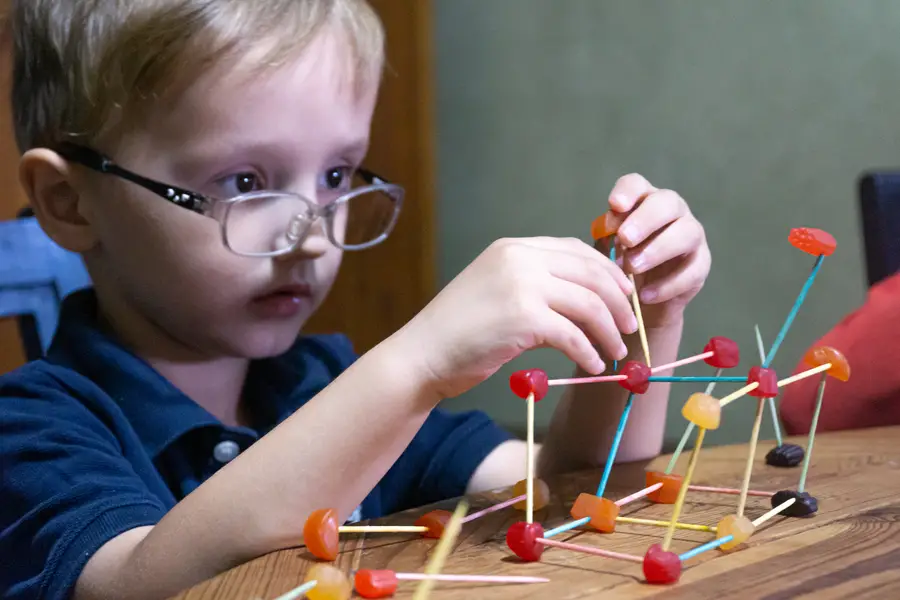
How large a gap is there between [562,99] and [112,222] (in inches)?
61.5

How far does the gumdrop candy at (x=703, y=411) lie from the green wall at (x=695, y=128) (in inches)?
38.8

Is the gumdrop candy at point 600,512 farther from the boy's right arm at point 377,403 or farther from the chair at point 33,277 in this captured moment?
the chair at point 33,277

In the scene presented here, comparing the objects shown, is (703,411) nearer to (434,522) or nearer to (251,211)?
(434,522)

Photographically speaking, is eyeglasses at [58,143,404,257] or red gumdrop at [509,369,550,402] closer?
red gumdrop at [509,369,550,402]

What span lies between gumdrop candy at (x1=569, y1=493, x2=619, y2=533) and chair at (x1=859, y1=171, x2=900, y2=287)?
2.62ft

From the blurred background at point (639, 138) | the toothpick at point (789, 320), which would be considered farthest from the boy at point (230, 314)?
the blurred background at point (639, 138)

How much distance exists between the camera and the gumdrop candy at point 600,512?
22.7 inches

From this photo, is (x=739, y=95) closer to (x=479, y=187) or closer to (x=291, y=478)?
(x=479, y=187)

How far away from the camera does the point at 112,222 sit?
90 centimetres

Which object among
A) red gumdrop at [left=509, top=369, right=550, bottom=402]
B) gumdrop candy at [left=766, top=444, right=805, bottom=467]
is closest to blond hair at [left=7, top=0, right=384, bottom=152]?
red gumdrop at [left=509, top=369, right=550, bottom=402]

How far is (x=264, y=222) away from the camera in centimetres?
87

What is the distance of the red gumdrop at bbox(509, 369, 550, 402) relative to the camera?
0.55 meters

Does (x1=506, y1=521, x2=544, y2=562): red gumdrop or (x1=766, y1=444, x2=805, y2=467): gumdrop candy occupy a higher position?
(x1=506, y1=521, x2=544, y2=562): red gumdrop

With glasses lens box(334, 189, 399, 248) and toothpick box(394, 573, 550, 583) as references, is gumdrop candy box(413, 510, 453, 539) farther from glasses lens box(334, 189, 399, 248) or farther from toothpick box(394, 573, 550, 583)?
glasses lens box(334, 189, 399, 248)
